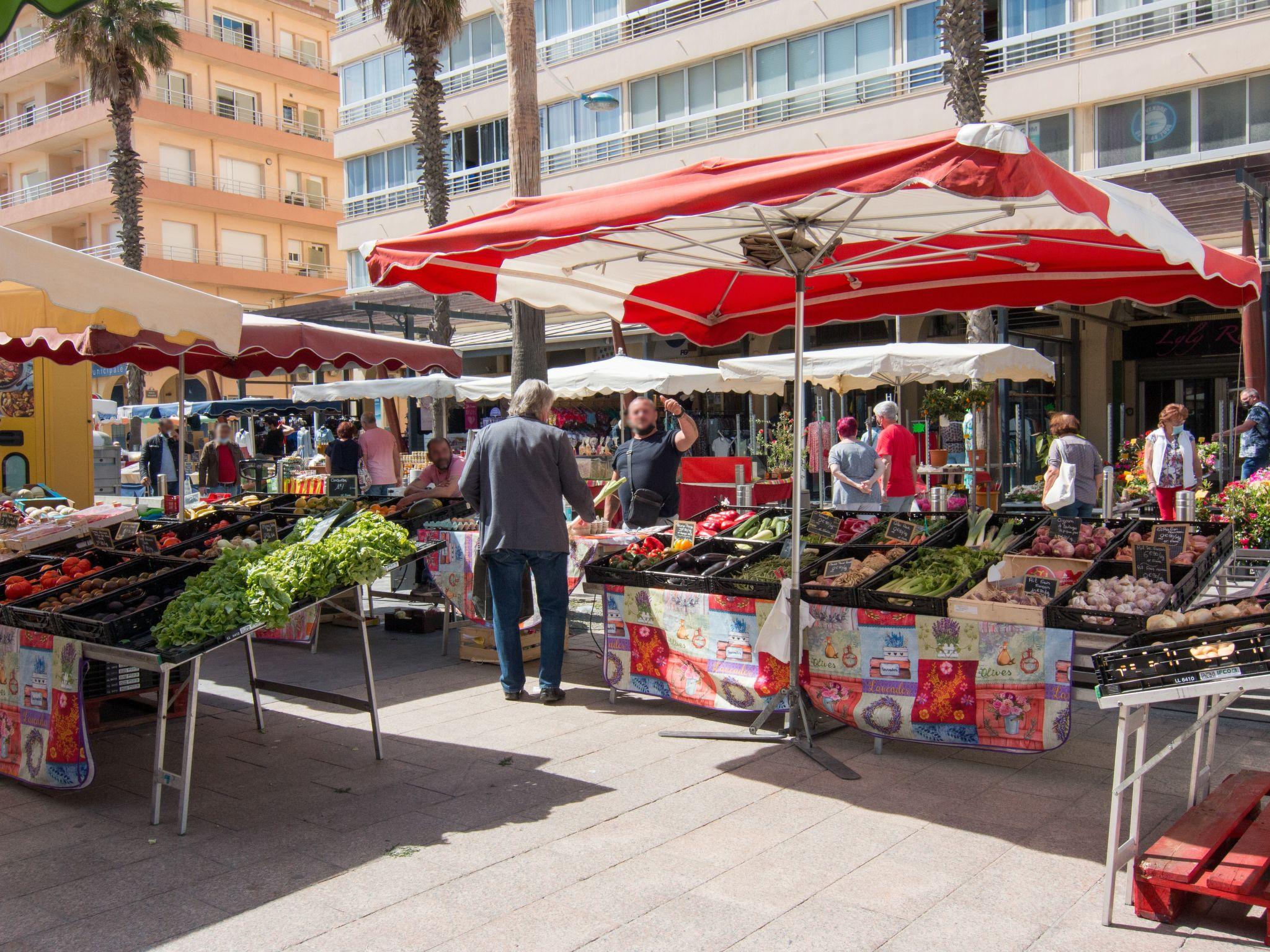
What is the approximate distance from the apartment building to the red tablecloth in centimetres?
652

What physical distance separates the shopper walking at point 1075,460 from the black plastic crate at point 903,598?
416 cm

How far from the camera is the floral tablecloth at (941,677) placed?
4391 mm

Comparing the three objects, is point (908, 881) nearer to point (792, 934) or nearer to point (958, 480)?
point (792, 934)

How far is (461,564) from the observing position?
7.14 m

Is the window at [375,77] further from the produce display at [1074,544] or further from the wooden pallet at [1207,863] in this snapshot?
the wooden pallet at [1207,863]

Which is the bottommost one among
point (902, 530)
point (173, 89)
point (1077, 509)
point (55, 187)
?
point (1077, 509)

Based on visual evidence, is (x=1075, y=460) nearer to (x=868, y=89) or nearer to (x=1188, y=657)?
(x=1188, y=657)

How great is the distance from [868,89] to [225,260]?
26.2 m

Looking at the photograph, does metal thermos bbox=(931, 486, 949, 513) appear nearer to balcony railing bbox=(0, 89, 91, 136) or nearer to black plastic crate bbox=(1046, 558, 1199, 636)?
black plastic crate bbox=(1046, 558, 1199, 636)

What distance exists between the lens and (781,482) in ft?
46.8

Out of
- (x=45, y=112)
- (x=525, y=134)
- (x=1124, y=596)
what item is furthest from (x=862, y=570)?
(x=45, y=112)

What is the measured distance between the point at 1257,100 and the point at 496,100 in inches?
690

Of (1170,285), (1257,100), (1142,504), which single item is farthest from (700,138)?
(1170,285)

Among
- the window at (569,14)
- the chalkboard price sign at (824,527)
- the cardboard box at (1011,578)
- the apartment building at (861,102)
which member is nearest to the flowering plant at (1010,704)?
the cardboard box at (1011,578)
